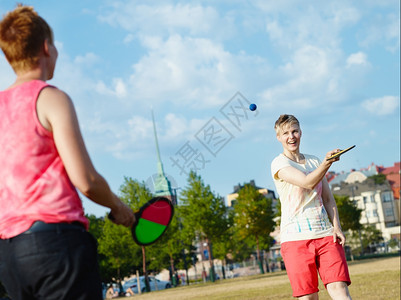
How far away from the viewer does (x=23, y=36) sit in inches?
106

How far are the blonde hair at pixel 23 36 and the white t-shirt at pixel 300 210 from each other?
3363mm

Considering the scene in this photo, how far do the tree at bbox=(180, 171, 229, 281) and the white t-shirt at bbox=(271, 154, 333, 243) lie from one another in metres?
33.9

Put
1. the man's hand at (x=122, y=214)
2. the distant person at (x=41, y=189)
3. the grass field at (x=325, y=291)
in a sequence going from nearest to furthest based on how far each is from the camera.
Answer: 1. the distant person at (x=41, y=189)
2. the man's hand at (x=122, y=214)
3. the grass field at (x=325, y=291)

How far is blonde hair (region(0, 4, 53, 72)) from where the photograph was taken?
270 cm

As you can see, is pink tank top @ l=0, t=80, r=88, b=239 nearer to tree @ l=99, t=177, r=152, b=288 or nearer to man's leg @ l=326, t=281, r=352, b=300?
man's leg @ l=326, t=281, r=352, b=300

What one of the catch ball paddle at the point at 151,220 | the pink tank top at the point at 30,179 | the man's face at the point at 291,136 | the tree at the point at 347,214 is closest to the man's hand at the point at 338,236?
the man's face at the point at 291,136

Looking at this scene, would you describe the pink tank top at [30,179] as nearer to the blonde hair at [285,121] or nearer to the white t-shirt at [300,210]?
the white t-shirt at [300,210]

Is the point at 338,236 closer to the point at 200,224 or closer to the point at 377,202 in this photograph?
the point at 200,224

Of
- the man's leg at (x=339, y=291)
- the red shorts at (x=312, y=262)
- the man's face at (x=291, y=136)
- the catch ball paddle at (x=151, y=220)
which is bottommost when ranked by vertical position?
the man's leg at (x=339, y=291)

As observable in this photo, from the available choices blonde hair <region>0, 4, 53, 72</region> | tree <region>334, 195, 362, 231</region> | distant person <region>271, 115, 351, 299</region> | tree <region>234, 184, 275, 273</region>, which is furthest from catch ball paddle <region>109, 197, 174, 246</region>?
tree <region>334, 195, 362, 231</region>

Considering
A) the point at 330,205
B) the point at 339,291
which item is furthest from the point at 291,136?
the point at 339,291

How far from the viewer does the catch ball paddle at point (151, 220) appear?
3.10 meters

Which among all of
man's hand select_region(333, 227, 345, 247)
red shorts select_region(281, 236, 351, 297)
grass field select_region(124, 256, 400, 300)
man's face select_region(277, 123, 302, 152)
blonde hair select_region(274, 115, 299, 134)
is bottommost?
grass field select_region(124, 256, 400, 300)

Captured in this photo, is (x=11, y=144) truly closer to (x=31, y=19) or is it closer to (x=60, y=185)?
(x=60, y=185)
